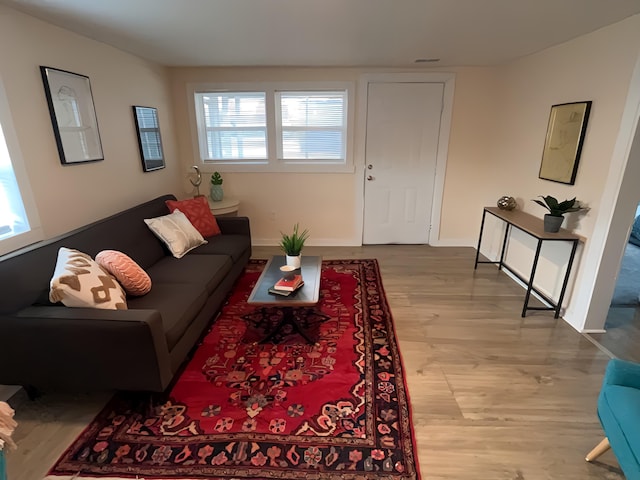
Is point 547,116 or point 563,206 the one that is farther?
point 547,116

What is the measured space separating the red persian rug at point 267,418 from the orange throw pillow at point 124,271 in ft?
2.01

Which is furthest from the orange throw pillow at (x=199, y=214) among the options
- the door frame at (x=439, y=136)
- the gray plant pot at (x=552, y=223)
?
the gray plant pot at (x=552, y=223)

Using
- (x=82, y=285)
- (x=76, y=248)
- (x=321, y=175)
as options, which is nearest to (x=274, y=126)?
(x=321, y=175)

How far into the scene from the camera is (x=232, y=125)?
418cm

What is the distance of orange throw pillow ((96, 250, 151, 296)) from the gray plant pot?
3037 mm

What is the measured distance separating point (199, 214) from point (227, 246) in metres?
0.51

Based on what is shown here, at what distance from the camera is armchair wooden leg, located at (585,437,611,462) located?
4.98 ft

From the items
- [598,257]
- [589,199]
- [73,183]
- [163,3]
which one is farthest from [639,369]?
[73,183]

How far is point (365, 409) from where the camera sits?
188cm

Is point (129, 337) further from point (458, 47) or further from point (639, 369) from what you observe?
point (458, 47)

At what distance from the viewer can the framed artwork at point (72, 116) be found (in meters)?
2.30

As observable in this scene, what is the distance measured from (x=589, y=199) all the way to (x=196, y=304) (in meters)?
2.98

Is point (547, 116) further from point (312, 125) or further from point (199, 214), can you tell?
point (199, 214)

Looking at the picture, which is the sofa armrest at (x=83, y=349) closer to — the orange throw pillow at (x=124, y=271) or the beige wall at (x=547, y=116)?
the orange throw pillow at (x=124, y=271)
